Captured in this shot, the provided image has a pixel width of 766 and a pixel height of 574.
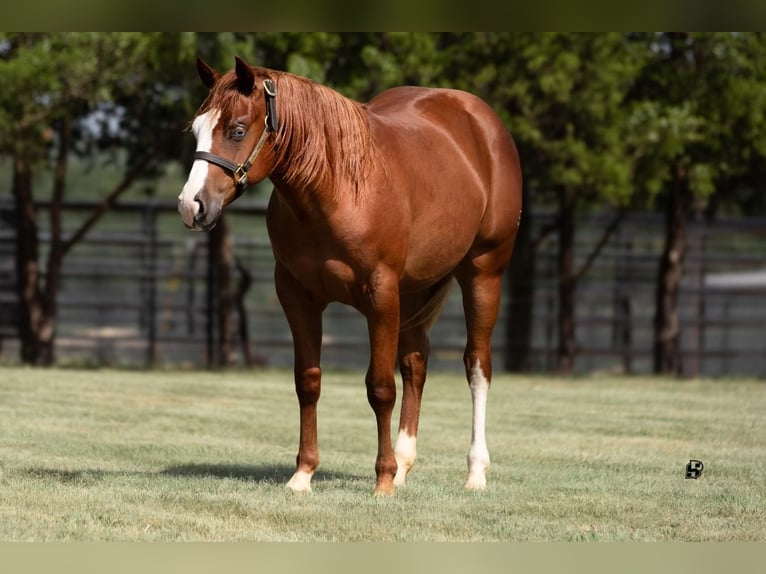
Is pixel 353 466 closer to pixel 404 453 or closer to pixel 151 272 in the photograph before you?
pixel 404 453

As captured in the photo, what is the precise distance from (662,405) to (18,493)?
7.04 metres

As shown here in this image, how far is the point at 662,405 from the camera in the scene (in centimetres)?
1184

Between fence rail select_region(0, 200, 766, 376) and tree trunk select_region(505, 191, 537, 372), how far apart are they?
89 millimetres

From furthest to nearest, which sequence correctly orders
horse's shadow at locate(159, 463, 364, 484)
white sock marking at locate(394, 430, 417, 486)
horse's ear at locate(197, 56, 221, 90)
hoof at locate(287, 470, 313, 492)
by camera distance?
horse's shadow at locate(159, 463, 364, 484) → white sock marking at locate(394, 430, 417, 486) → hoof at locate(287, 470, 313, 492) → horse's ear at locate(197, 56, 221, 90)

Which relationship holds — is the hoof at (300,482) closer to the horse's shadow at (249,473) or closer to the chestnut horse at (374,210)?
the chestnut horse at (374,210)

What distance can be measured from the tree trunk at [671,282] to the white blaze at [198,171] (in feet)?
39.7

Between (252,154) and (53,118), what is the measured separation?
365 inches

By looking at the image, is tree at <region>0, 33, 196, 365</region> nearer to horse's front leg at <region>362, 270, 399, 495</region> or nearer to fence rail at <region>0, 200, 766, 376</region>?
fence rail at <region>0, 200, 766, 376</region>

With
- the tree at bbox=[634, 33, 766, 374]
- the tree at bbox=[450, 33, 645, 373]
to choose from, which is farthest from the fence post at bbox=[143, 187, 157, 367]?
the tree at bbox=[634, 33, 766, 374]

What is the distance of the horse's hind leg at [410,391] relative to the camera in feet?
22.5

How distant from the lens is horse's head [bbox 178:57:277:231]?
571 centimetres

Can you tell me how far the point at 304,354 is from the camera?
6.53 metres

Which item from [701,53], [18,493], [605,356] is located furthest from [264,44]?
[18,493]
